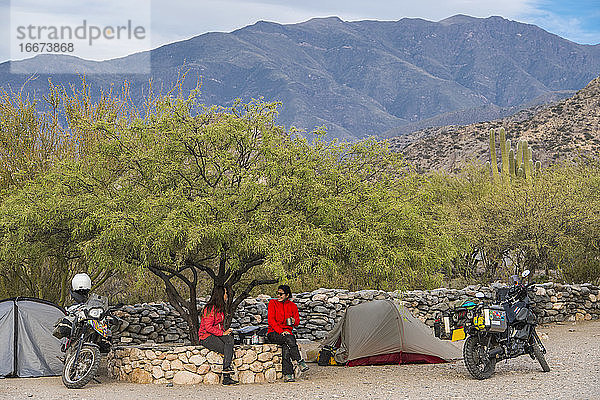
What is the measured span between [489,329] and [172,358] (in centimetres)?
526

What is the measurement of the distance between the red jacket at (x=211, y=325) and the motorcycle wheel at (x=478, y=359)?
410 cm

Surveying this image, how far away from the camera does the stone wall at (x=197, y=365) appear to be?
40.4ft

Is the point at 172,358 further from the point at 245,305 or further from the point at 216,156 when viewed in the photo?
the point at 245,305

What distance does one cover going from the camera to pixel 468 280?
2580 centimetres

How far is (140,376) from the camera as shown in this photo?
12445 millimetres

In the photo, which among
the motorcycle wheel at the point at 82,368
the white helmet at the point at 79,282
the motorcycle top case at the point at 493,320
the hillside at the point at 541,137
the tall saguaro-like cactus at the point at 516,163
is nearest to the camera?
the motorcycle wheel at the point at 82,368

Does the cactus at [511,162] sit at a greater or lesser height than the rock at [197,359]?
greater

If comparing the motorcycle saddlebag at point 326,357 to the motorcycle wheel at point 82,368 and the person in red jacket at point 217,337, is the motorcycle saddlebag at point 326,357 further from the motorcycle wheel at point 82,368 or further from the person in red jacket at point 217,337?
the motorcycle wheel at point 82,368

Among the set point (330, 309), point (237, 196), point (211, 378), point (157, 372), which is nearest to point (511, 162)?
point (330, 309)

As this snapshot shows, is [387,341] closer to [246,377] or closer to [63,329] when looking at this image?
[246,377]

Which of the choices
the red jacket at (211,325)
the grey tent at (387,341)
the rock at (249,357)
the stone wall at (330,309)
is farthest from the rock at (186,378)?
the stone wall at (330,309)

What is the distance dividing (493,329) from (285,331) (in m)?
3.43

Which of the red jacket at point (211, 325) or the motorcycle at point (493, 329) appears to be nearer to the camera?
the motorcycle at point (493, 329)

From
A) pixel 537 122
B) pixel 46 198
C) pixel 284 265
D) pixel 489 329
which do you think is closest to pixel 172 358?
pixel 284 265
